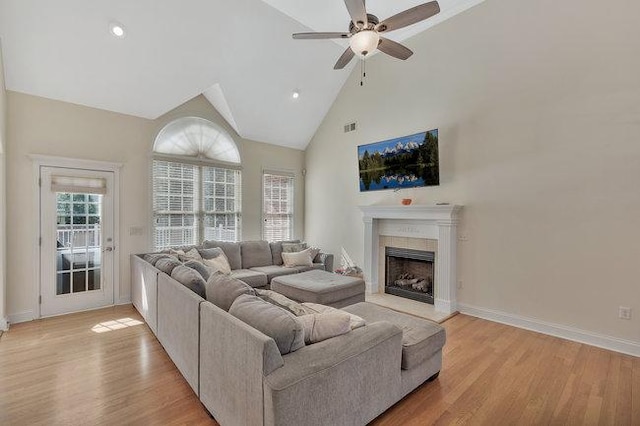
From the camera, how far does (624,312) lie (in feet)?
10.4

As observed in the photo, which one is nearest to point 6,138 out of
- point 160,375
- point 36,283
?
point 36,283

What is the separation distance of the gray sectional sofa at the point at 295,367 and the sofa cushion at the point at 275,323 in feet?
0.20

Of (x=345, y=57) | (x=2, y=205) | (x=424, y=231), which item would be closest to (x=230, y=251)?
(x=2, y=205)

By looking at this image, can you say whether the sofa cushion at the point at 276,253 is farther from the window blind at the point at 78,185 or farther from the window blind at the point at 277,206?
the window blind at the point at 78,185

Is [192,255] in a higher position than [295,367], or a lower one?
higher

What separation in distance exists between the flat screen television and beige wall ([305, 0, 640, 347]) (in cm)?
18

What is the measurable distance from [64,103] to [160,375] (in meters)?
4.01

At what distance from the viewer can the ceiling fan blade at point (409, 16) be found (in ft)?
8.09

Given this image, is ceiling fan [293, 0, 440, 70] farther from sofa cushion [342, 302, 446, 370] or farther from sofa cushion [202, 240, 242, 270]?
sofa cushion [202, 240, 242, 270]

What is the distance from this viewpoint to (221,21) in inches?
160

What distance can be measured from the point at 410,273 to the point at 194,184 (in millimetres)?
4279

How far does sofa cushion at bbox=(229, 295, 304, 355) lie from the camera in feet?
5.43

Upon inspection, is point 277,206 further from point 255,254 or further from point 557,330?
point 557,330

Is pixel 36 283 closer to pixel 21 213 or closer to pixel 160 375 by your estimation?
pixel 21 213
